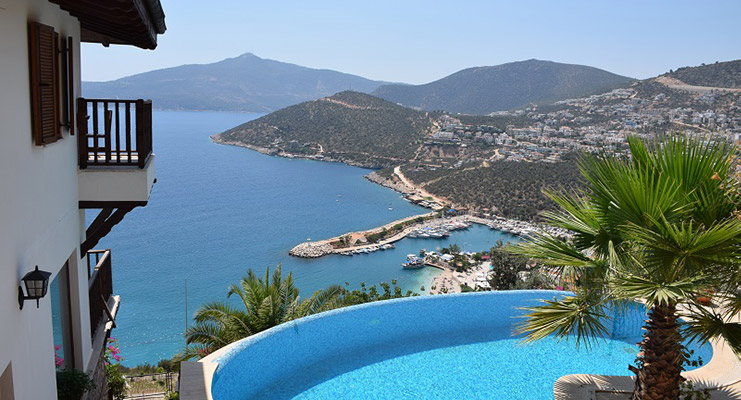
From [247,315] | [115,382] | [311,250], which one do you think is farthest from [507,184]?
[115,382]

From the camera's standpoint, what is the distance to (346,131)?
279 feet

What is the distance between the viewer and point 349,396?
748cm

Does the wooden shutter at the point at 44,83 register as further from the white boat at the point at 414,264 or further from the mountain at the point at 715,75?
the mountain at the point at 715,75

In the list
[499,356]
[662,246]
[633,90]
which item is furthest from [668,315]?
[633,90]

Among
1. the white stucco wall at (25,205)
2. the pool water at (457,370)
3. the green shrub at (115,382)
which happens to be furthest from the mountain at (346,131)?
A: the white stucco wall at (25,205)

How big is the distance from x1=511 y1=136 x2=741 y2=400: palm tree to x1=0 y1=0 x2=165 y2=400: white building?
2933mm

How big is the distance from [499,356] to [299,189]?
60.2 meters

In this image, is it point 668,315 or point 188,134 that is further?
point 188,134

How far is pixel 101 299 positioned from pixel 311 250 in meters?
38.2

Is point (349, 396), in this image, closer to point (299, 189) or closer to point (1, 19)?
point (1, 19)

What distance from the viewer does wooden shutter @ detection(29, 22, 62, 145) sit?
123 inches

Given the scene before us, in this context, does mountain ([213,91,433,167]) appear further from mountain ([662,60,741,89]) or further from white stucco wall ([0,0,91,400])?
white stucco wall ([0,0,91,400])

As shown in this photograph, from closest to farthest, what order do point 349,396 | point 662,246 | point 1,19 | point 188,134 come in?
point 1,19 → point 662,246 → point 349,396 → point 188,134

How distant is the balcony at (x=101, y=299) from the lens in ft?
17.9
